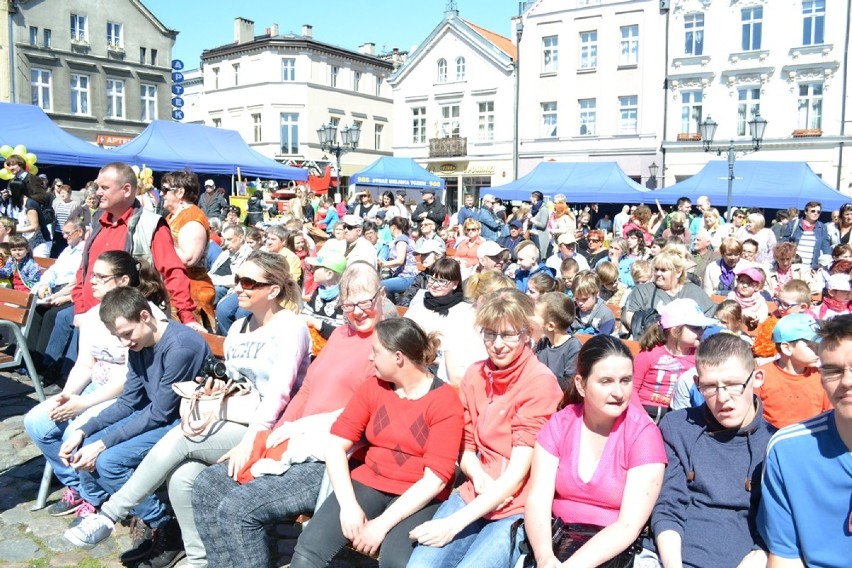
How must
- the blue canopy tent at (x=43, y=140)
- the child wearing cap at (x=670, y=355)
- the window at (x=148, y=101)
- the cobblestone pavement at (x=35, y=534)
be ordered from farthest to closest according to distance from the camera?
the window at (x=148, y=101), the blue canopy tent at (x=43, y=140), the child wearing cap at (x=670, y=355), the cobblestone pavement at (x=35, y=534)

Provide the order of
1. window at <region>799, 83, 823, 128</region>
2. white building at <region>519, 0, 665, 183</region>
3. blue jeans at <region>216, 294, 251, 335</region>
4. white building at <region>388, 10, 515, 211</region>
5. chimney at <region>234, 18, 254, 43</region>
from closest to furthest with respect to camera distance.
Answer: blue jeans at <region>216, 294, 251, 335</region>
window at <region>799, 83, 823, 128</region>
white building at <region>519, 0, 665, 183</region>
white building at <region>388, 10, 515, 211</region>
chimney at <region>234, 18, 254, 43</region>

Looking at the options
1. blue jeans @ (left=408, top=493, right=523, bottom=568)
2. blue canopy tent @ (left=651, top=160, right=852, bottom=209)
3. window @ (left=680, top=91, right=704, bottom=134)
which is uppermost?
window @ (left=680, top=91, right=704, bottom=134)

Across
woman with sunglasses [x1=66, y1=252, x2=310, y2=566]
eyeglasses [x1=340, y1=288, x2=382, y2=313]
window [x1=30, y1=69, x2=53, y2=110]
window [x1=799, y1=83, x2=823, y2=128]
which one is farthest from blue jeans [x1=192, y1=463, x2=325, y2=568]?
window [x1=30, y1=69, x2=53, y2=110]

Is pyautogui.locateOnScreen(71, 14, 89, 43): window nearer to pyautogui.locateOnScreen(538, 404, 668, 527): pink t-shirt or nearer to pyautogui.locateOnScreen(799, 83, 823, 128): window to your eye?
pyautogui.locateOnScreen(799, 83, 823, 128): window

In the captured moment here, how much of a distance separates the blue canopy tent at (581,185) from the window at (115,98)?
2573 cm

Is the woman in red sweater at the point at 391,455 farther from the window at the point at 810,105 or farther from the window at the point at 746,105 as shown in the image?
the window at the point at 746,105

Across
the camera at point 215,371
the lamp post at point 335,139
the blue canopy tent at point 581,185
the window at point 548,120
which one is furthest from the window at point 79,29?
the camera at point 215,371

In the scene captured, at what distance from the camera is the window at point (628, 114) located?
33.9 meters

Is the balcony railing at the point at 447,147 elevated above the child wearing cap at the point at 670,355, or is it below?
above

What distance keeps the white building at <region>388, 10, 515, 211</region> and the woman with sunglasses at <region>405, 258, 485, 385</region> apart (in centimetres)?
3365

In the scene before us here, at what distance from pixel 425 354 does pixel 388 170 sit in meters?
25.2

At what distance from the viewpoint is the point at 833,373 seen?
218cm

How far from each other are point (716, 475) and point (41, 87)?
41.4 metres

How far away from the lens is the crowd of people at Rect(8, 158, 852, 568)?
273 centimetres
